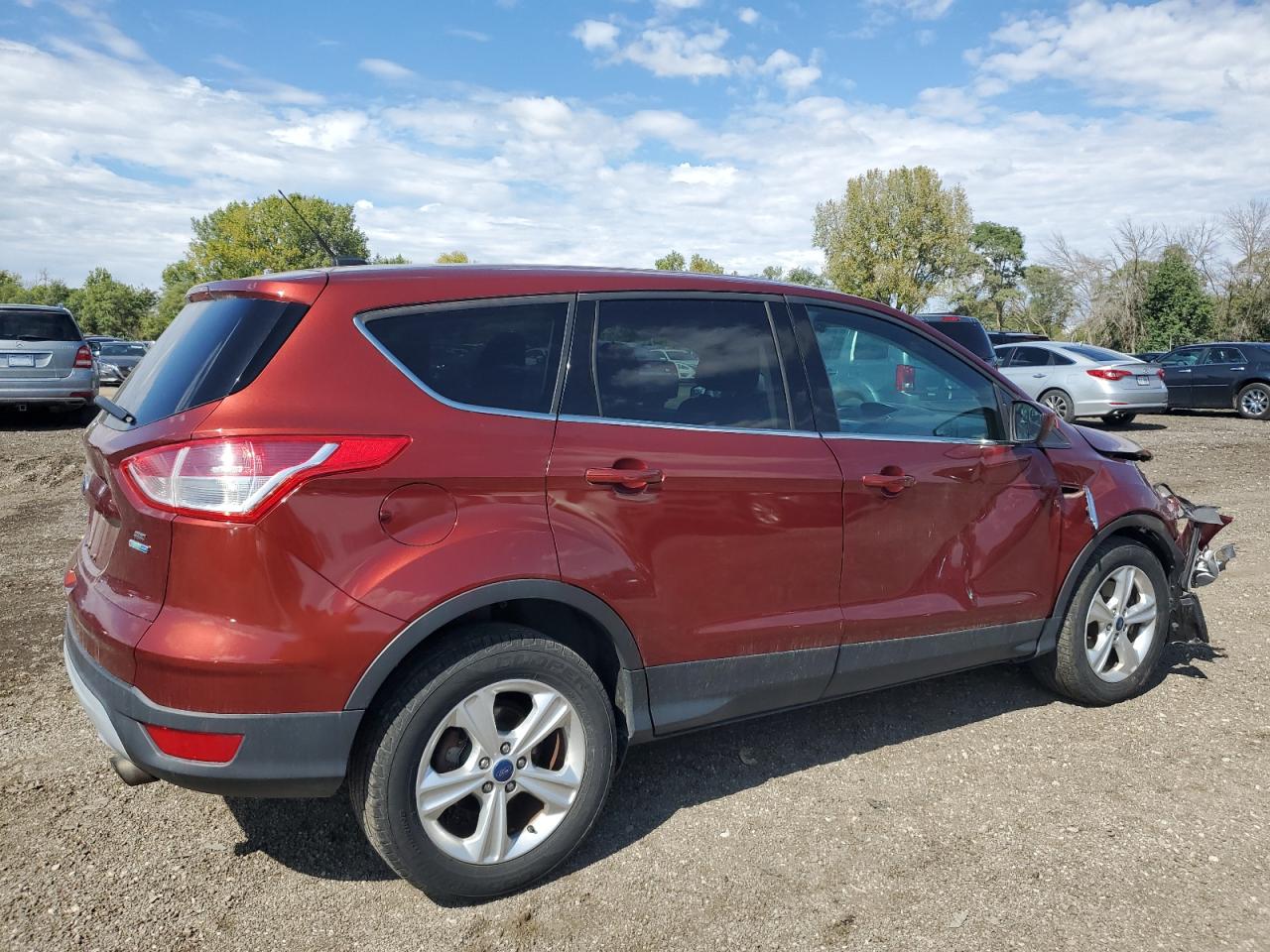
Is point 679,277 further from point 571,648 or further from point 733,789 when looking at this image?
point 733,789

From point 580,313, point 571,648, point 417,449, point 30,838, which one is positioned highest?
point 580,313

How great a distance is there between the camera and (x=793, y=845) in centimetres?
311

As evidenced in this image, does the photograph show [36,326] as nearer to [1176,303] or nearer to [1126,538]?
[1126,538]

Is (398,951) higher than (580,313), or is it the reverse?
(580,313)

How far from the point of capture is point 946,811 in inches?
131

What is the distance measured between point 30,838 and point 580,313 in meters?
2.42

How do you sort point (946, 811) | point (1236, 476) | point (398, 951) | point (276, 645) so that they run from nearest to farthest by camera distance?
1. point (276, 645)
2. point (398, 951)
3. point (946, 811)
4. point (1236, 476)

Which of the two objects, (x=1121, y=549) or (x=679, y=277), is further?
(x=1121, y=549)

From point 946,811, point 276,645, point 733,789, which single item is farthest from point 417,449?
point 946,811

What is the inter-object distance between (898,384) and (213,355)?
239cm

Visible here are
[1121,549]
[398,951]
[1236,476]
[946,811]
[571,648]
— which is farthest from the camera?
[1236,476]

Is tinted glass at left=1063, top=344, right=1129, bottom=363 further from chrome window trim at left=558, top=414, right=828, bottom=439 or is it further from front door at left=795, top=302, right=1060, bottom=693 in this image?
chrome window trim at left=558, top=414, right=828, bottom=439

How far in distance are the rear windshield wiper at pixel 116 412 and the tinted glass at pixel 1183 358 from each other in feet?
67.6

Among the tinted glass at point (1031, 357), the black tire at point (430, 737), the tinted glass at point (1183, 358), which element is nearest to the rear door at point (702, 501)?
the black tire at point (430, 737)
